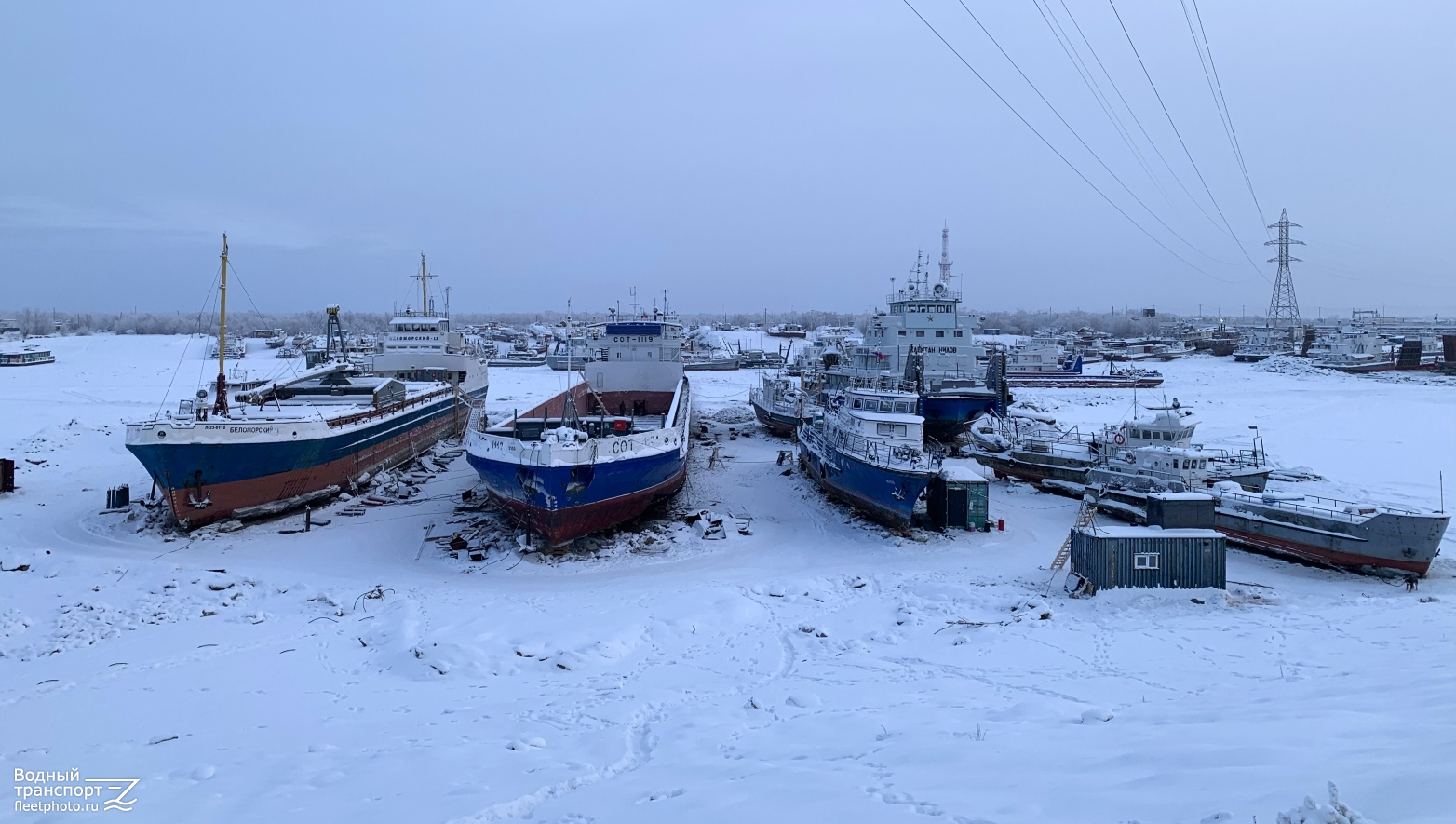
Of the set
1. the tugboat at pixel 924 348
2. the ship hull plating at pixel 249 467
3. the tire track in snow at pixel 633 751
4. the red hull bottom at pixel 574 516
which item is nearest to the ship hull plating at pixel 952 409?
the tugboat at pixel 924 348

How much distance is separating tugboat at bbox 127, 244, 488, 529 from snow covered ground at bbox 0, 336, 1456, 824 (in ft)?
4.44

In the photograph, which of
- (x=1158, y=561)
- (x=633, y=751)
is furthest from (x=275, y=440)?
(x=1158, y=561)

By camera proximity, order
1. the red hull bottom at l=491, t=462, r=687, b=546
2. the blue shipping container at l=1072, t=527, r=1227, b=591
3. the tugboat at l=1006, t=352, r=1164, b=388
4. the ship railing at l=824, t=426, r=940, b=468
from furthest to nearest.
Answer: the tugboat at l=1006, t=352, r=1164, b=388 < the ship railing at l=824, t=426, r=940, b=468 < the red hull bottom at l=491, t=462, r=687, b=546 < the blue shipping container at l=1072, t=527, r=1227, b=591

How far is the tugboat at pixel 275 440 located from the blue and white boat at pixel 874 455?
1314cm

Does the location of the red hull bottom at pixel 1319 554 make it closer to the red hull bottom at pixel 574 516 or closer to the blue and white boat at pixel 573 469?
the blue and white boat at pixel 573 469

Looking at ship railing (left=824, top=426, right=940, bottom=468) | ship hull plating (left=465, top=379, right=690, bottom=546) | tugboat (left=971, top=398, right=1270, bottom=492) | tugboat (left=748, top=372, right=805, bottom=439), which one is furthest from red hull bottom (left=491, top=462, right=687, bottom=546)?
tugboat (left=748, top=372, right=805, bottom=439)

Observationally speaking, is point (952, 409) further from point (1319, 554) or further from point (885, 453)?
point (1319, 554)

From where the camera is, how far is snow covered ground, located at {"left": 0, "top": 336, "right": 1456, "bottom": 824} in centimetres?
580

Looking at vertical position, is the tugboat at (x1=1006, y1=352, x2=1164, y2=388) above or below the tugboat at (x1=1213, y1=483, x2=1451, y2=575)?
above

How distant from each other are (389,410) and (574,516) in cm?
1145

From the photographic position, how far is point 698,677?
31.6 feet

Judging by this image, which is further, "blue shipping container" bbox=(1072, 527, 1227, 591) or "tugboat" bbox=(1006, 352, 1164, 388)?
"tugboat" bbox=(1006, 352, 1164, 388)

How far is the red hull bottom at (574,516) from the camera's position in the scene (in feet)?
50.7

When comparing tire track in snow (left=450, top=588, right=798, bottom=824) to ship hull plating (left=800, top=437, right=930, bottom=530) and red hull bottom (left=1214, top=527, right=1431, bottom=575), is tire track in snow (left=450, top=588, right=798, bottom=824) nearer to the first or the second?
ship hull plating (left=800, top=437, right=930, bottom=530)
